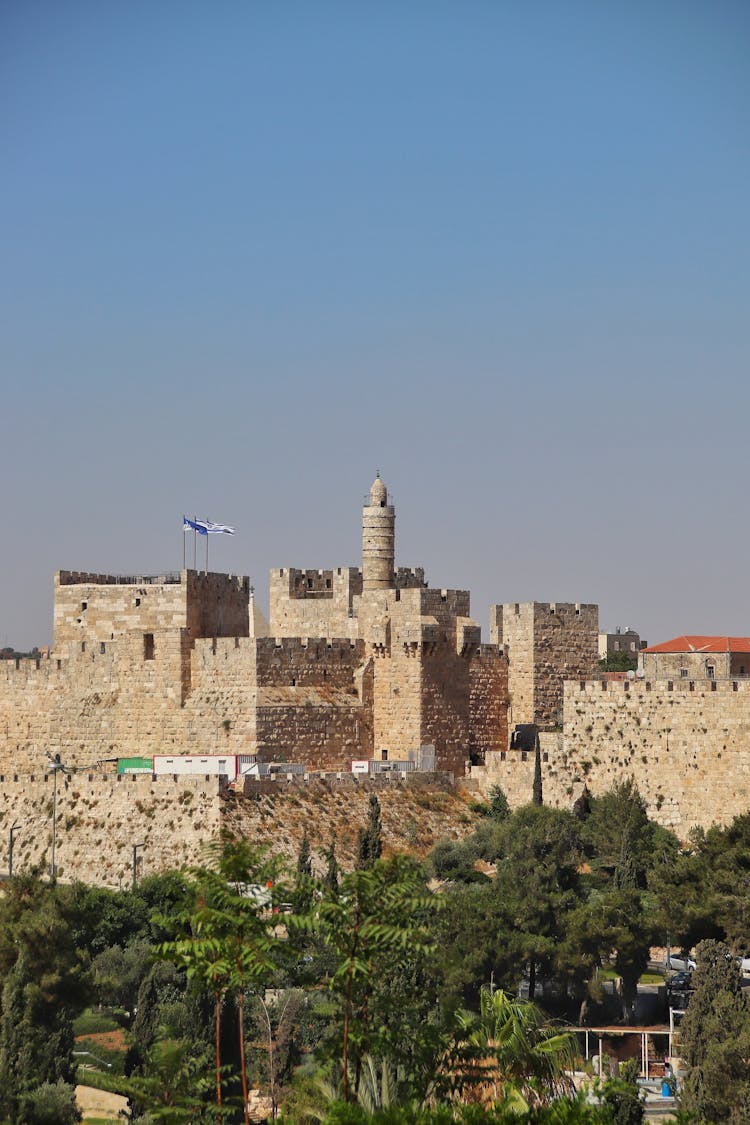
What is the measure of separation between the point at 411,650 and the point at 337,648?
157 cm

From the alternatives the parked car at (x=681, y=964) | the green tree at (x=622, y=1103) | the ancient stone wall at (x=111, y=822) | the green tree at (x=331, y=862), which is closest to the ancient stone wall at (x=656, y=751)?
the parked car at (x=681, y=964)

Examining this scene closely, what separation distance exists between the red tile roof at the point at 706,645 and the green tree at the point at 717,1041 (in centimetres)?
2686

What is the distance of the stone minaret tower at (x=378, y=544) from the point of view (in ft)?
156

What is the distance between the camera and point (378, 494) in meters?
48.6

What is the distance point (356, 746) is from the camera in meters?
44.8

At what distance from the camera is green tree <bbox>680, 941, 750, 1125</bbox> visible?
26342 millimetres

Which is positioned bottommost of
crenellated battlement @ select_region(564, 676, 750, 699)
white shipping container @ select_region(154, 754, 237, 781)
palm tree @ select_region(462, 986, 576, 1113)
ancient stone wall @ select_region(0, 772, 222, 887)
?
palm tree @ select_region(462, 986, 576, 1113)

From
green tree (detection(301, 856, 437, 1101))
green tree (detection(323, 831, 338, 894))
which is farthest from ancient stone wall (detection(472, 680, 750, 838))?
green tree (detection(301, 856, 437, 1101))

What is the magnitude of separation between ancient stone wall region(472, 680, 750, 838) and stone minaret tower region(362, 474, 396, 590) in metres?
5.50

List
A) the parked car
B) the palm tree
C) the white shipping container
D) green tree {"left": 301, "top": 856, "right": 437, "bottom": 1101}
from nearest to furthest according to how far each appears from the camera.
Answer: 1. green tree {"left": 301, "top": 856, "right": 437, "bottom": 1101}
2. the palm tree
3. the parked car
4. the white shipping container

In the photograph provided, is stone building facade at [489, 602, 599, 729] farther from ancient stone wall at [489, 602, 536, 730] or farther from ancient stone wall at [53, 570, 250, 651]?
A: ancient stone wall at [53, 570, 250, 651]

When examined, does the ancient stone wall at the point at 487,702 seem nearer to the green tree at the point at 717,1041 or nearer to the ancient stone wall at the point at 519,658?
the ancient stone wall at the point at 519,658

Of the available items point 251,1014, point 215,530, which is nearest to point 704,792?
point 251,1014

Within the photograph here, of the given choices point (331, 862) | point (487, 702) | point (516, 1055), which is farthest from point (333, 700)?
point (516, 1055)
